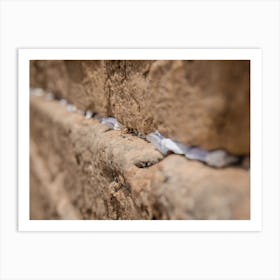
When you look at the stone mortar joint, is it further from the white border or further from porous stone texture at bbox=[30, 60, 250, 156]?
the white border

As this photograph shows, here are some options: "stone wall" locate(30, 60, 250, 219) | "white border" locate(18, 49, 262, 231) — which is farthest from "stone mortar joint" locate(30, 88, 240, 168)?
"white border" locate(18, 49, 262, 231)

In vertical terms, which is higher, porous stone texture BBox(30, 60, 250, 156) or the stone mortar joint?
porous stone texture BBox(30, 60, 250, 156)

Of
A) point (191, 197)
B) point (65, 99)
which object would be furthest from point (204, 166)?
point (65, 99)

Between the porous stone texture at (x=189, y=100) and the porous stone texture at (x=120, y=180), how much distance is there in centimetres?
6

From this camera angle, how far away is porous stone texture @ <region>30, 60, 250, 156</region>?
2.82 feet

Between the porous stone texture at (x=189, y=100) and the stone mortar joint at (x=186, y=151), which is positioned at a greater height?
the porous stone texture at (x=189, y=100)

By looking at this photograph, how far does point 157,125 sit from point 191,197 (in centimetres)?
23

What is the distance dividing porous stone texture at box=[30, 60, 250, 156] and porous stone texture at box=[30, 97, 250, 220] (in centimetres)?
6
